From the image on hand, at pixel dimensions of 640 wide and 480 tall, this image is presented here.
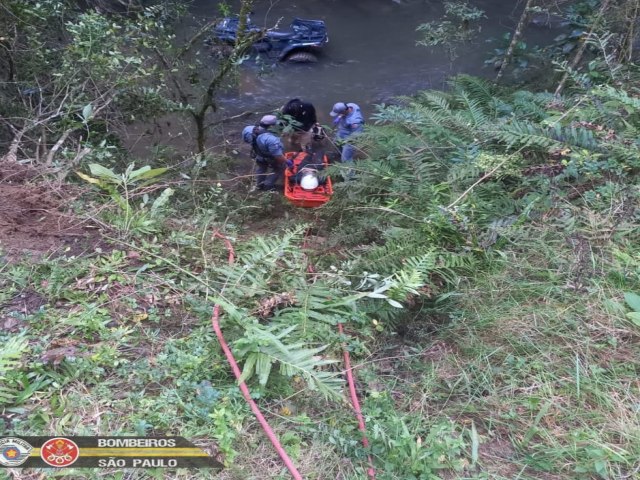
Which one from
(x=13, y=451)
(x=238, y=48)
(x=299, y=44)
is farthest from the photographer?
(x=299, y=44)

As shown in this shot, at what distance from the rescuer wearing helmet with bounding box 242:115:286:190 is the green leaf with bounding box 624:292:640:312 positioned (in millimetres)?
4243

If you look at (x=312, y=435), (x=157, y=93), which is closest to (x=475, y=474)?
(x=312, y=435)

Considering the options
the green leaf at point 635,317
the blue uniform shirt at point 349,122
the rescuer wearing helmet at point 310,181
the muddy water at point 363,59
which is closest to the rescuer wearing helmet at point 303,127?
the blue uniform shirt at point 349,122

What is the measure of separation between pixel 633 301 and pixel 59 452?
8.61 ft

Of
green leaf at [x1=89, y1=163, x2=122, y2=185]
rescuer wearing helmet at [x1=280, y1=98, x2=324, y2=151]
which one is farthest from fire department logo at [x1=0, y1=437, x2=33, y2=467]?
rescuer wearing helmet at [x1=280, y1=98, x2=324, y2=151]

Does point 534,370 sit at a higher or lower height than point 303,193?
higher

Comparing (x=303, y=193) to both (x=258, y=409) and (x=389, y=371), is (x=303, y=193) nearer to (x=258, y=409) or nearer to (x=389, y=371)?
(x=389, y=371)

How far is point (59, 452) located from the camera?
172 cm

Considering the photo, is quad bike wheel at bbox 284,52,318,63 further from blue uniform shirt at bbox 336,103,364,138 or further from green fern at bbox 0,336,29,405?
green fern at bbox 0,336,29,405

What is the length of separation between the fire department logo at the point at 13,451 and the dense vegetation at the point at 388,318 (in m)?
0.04

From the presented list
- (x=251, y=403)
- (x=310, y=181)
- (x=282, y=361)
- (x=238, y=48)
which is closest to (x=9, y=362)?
(x=251, y=403)

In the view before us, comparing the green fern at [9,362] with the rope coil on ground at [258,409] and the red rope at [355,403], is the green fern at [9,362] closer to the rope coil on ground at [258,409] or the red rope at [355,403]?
the rope coil on ground at [258,409]

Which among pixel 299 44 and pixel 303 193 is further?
pixel 299 44

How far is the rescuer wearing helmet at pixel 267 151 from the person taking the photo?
20.0 feet
